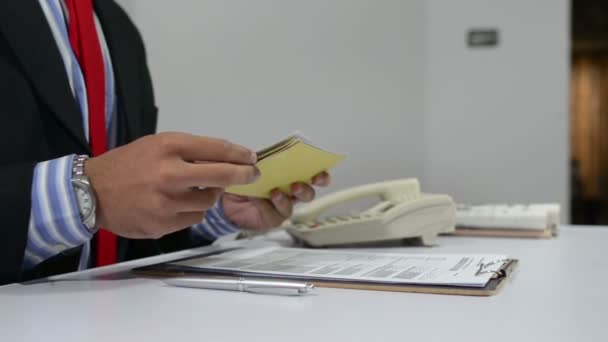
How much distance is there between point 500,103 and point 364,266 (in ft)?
5.87

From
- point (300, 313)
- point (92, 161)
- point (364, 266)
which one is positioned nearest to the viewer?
point (300, 313)

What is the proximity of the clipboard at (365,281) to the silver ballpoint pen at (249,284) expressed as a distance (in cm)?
2

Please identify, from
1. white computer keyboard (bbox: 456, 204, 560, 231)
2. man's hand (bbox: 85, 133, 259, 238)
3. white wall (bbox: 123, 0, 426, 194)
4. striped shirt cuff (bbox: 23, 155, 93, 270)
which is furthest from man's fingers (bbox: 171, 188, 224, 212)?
white wall (bbox: 123, 0, 426, 194)

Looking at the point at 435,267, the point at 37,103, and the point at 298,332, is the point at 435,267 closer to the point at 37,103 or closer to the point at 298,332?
the point at 298,332

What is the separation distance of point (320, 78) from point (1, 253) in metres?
1.47

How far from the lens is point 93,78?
95 cm

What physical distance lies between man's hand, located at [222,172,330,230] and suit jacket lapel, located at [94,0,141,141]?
205 millimetres

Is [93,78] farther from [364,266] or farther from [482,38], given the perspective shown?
[482,38]

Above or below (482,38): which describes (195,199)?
below

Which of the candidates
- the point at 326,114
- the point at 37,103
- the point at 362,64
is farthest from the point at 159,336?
the point at 362,64

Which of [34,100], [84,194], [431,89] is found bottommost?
[84,194]

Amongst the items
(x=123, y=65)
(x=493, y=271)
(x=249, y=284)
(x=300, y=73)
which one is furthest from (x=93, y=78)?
(x=300, y=73)

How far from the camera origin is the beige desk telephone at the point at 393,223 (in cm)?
103

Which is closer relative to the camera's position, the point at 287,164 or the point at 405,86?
the point at 287,164
